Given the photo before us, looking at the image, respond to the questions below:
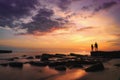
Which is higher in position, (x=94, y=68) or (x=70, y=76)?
(x=94, y=68)

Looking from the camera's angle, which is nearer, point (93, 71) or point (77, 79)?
point (77, 79)

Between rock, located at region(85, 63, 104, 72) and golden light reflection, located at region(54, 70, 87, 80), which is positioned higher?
rock, located at region(85, 63, 104, 72)

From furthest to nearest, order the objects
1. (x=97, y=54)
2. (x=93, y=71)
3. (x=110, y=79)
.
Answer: (x=97, y=54) < (x=93, y=71) < (x=110, y=79)

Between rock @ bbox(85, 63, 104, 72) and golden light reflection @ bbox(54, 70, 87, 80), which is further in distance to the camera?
rock @ bbox(85, 63, 104, 72)

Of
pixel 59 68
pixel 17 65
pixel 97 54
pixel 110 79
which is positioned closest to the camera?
pixel 110 79

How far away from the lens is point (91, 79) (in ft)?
87.4

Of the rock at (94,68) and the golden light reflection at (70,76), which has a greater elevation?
the rock at (94,68)

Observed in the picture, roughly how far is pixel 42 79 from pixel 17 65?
20.9m

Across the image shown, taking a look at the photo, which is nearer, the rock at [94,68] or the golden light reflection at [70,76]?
the golden light reflection at [70,76]

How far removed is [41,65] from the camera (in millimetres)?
48562

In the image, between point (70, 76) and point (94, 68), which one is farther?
point (94, 68)

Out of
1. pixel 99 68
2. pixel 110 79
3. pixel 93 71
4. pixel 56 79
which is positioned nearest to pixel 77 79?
pixel 56 79

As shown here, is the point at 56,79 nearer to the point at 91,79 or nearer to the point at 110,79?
the point at 91,79

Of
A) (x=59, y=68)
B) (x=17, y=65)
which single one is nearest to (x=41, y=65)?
(x=17, y=65)
